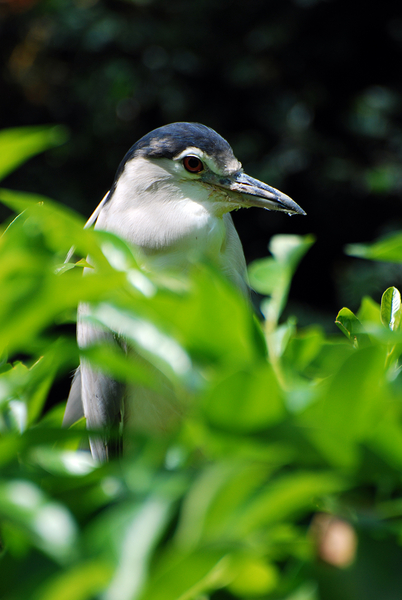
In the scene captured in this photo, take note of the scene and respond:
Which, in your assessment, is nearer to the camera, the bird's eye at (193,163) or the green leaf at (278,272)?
the green leaf at (278,272)

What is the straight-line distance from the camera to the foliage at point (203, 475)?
22 centimetres

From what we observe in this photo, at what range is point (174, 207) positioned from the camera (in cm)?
108

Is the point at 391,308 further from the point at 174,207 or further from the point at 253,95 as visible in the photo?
the point at 253,95

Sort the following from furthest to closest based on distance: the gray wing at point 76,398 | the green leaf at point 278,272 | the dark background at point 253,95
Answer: the dark background at point 253,95, the gray wing at point 76,398, the green leaf at point 278,272

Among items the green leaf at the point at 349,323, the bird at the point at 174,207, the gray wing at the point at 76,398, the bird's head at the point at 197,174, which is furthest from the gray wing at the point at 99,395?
the green leaf at the point at 349,323

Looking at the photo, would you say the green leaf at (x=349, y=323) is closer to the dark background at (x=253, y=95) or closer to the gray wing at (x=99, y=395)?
the gray wing at (x=99, y=395)

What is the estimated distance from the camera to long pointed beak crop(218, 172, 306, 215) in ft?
3.52

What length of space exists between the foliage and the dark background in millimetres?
2223

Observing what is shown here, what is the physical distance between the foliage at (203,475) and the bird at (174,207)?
0.74 metres

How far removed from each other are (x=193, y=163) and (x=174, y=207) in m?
0.12

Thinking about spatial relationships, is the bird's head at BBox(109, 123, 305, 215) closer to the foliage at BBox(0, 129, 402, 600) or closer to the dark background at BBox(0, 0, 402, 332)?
the foliage at BBox(0, 129, 402, 600)

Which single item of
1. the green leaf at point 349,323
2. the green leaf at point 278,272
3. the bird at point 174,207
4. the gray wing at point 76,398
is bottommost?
the gray wing at point 76,398

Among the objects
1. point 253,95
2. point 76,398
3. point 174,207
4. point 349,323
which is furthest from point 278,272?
point 253,95

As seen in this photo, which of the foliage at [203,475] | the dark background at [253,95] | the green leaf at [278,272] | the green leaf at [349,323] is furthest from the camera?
the dark background at [253,95]
